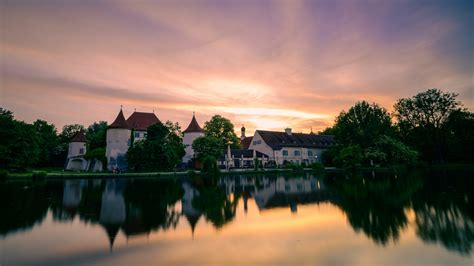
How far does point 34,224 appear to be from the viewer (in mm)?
10680

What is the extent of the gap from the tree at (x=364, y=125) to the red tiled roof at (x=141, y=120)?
4089cm

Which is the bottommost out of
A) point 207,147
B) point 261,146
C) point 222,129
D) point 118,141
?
point 207,147

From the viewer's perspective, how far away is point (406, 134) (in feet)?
210

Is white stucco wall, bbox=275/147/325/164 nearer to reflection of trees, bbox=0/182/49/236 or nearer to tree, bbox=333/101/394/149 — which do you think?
tree, bbox=333/101/394/149

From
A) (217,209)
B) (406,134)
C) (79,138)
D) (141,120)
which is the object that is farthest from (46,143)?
(406,134)

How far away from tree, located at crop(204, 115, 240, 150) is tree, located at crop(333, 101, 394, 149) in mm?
24133

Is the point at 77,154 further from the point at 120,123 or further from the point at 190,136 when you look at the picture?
the point at 190,136

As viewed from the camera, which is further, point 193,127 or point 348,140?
point 193,127

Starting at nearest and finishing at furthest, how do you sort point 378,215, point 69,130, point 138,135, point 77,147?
point 378,215 → point 138,135 → point 77,147 → point 69,130

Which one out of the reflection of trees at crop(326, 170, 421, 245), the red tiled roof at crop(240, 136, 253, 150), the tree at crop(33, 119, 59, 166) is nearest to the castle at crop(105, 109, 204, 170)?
the tree at crop(33, 119, 59, 166)

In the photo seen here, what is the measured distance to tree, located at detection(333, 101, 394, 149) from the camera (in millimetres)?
53500

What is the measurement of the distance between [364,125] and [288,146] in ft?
57.0

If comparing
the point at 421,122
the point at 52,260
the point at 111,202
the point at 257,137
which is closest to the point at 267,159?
the point at 257,137

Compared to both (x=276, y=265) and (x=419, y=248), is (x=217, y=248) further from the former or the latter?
(x=419, y=248)
